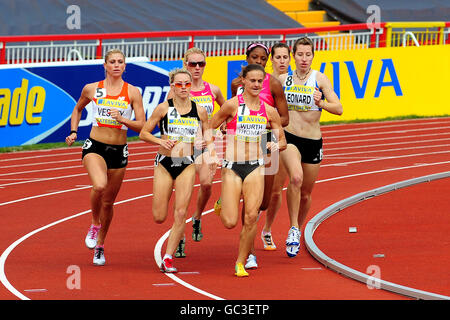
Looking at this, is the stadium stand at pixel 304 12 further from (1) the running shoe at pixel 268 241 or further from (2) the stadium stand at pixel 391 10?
(1) the running shoe at pixel 268 241

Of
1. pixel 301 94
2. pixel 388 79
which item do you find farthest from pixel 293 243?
pixel 388 79

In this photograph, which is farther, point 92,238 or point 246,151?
point 92,238

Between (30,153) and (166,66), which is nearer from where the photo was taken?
(30,153)

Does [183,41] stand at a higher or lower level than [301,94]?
higher

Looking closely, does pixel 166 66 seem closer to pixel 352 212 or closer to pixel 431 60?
pixel 431 60

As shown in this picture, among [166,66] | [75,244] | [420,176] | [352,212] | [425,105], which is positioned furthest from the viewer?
[425,105]

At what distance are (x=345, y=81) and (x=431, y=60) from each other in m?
2.60

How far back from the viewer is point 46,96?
71.6 feet

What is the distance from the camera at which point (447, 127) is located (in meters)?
25.7

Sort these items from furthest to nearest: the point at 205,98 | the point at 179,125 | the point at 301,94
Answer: the point at 205,98 → the point at 301,94 → the point at 179,125

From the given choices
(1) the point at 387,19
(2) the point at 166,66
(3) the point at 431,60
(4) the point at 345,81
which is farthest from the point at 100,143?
(1) the point at 387,19

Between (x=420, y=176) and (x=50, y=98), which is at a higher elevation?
(x=50, y=98)

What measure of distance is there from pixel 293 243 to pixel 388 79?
584 inches

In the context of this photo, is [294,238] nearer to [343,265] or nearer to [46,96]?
[343,265]
